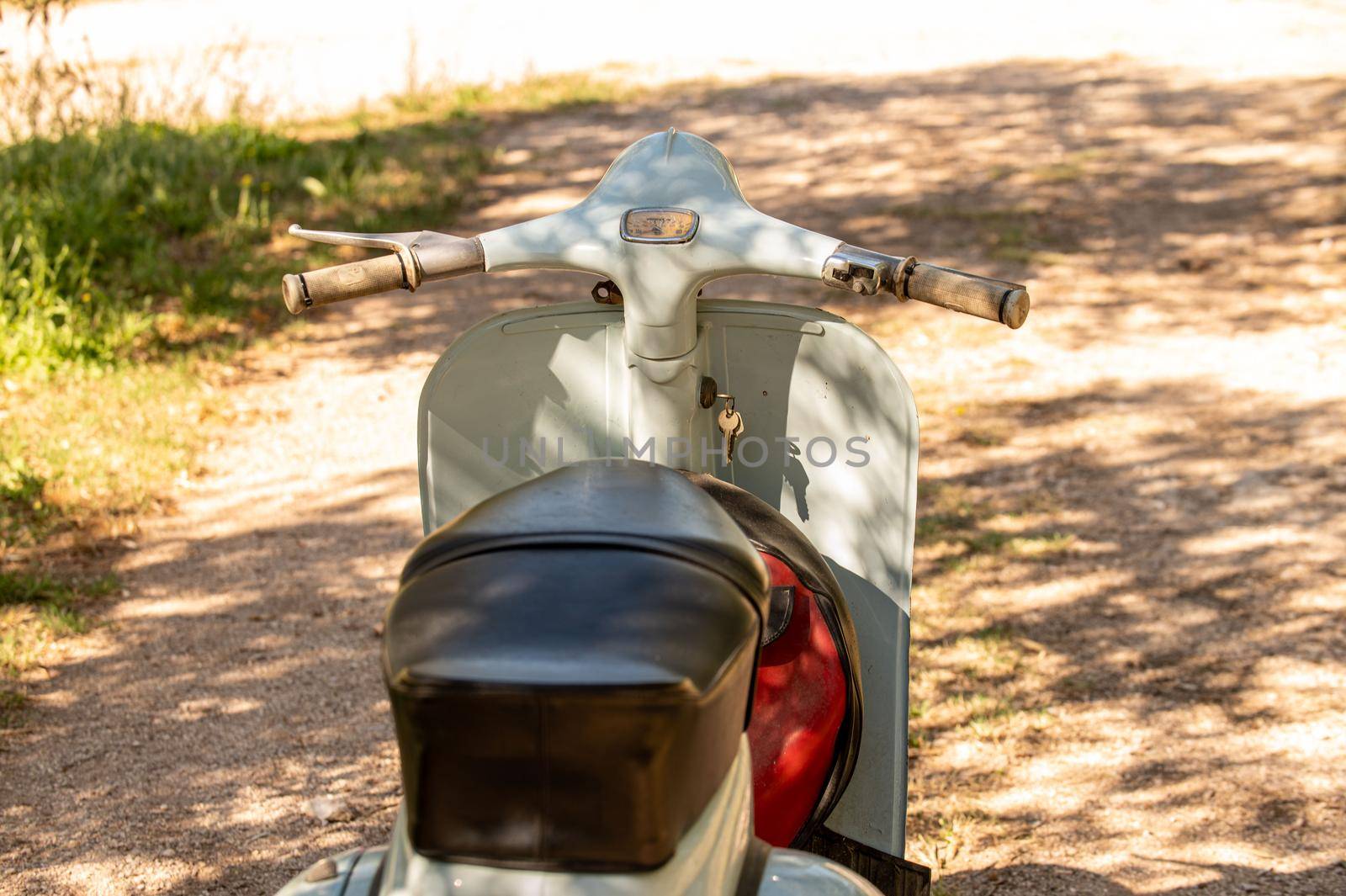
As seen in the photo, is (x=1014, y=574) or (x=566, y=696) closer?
(x=566, y=696)

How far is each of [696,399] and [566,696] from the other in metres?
0.97

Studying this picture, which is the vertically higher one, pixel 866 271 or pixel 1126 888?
pixel 866 271

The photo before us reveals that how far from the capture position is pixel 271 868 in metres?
2.51

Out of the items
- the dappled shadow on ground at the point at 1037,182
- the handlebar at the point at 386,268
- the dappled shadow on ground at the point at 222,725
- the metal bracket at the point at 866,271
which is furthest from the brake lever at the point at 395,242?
the dappled shadow on ground at the point at 1037,182

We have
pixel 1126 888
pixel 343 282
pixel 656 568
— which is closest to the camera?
pixel 656 568

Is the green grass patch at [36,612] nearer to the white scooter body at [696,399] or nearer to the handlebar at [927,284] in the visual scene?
the white scooter body at [696,399]

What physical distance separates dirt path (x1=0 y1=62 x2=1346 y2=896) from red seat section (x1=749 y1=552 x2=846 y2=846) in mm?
811

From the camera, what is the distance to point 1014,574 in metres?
3.49

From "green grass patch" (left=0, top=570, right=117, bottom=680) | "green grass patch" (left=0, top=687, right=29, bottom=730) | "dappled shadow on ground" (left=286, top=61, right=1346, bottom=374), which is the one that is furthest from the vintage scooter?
"dappled shadow on ground" (left=286, top=61, right=1346, bottom=374)

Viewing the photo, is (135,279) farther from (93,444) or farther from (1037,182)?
(1037,182)

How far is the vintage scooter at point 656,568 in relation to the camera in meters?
0.99

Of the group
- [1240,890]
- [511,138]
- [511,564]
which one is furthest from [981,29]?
[511,564]

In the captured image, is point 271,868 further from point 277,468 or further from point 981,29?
point 981,29

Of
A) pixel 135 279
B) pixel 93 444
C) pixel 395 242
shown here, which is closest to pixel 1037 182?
pixel 135 279
